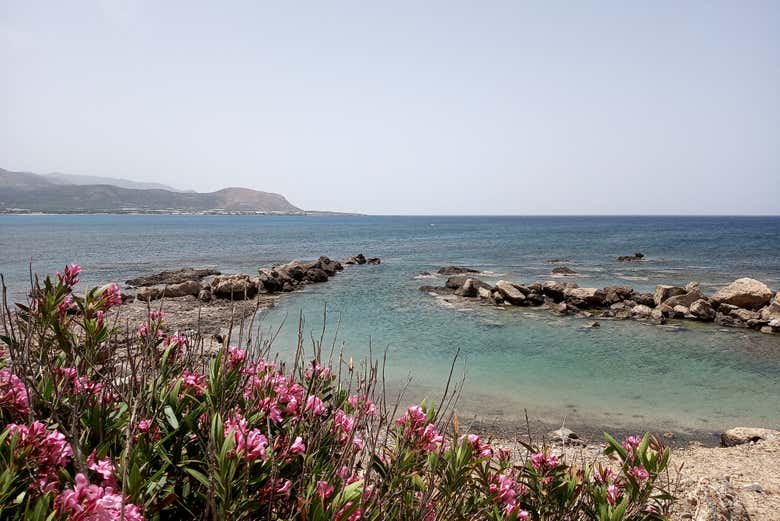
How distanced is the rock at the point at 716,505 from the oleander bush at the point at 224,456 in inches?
91.3

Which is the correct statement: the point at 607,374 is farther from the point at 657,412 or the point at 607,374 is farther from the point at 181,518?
the point at 181,518

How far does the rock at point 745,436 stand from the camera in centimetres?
847

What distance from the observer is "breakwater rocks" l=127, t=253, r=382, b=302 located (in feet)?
73.6

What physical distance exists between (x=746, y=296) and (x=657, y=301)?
370 centimetres

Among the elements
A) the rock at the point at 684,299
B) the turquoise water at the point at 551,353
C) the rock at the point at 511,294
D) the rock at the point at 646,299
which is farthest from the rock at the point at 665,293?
the rock at the point at 511,294

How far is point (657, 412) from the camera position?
10438 mm

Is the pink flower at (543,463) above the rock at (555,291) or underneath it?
above

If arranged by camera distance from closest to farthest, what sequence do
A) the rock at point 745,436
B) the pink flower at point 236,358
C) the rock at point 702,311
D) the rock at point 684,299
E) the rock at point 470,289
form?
1. the pink flower at point 236,358
2. the rock at point 745,436
3. the rock at point 702,311
4. the rock at point 684,299
5. the rock at point 470,289

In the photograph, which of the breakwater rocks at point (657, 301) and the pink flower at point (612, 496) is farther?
the breakwater rocks at point (657, 301)

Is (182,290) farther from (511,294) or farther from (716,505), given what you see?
(716,505)

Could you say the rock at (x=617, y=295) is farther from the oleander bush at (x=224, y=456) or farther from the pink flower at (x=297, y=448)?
the pink flower at (x=297, y=448)

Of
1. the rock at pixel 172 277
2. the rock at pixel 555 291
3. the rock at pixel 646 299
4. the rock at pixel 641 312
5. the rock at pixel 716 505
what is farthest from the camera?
the rock at pixel 172 277

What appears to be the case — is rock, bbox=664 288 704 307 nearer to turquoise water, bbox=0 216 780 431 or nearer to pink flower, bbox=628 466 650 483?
turquoise water, bbox=0 216 780 431

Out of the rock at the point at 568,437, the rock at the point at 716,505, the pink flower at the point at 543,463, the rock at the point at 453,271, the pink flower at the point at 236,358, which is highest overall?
the pink flower at the point at 236,358
